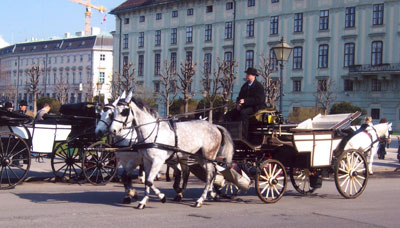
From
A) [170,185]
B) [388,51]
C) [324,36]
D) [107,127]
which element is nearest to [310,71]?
[324,36]

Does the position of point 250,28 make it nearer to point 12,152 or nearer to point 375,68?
point 375,68

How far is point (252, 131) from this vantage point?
36.1ft

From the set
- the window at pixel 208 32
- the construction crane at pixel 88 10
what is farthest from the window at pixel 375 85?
the construction crane at pixel 88 10

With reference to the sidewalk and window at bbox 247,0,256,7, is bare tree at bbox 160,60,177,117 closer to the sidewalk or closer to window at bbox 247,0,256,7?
window at bbox 247,0,256,7

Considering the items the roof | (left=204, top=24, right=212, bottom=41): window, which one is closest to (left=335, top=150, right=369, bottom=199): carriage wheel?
(left=204, top=24, right=212, bottom=41): window

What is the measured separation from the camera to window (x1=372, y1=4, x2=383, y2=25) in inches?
2132

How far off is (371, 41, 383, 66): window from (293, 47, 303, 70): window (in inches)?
304

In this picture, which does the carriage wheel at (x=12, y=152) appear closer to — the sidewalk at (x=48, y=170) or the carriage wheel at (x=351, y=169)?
the sidewalk at (x=48, y=170)

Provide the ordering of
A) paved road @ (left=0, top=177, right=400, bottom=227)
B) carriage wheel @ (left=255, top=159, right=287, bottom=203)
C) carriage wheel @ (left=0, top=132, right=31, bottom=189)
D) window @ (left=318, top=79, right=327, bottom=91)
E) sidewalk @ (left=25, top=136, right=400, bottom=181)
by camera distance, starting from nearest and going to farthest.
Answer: paved road @ (left=0, top=177, right=400, bottom=227) < carriage wheel @ (left=255, top=159, right=287, bottom=203) < carriage wheel @ (left=0, top=132, right=31, bottom=189) < sidewalk @ (left=25, top=136, right=400, bottom=181) < window @ (left=318, top=79, right=327, bottom=91)

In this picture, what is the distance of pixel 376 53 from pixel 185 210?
160ft

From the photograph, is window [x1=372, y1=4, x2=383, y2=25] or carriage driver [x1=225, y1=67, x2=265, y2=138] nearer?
carriage driver [x1=225, y1=67, x2=265, y2=138]

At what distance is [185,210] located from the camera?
958 cm

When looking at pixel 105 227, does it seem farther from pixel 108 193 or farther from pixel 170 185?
pixel 170 185

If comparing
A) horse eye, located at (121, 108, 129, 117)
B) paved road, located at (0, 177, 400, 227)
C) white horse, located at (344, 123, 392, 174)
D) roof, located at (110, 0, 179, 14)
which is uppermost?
roof, located at (110, 0, 179, 14)
